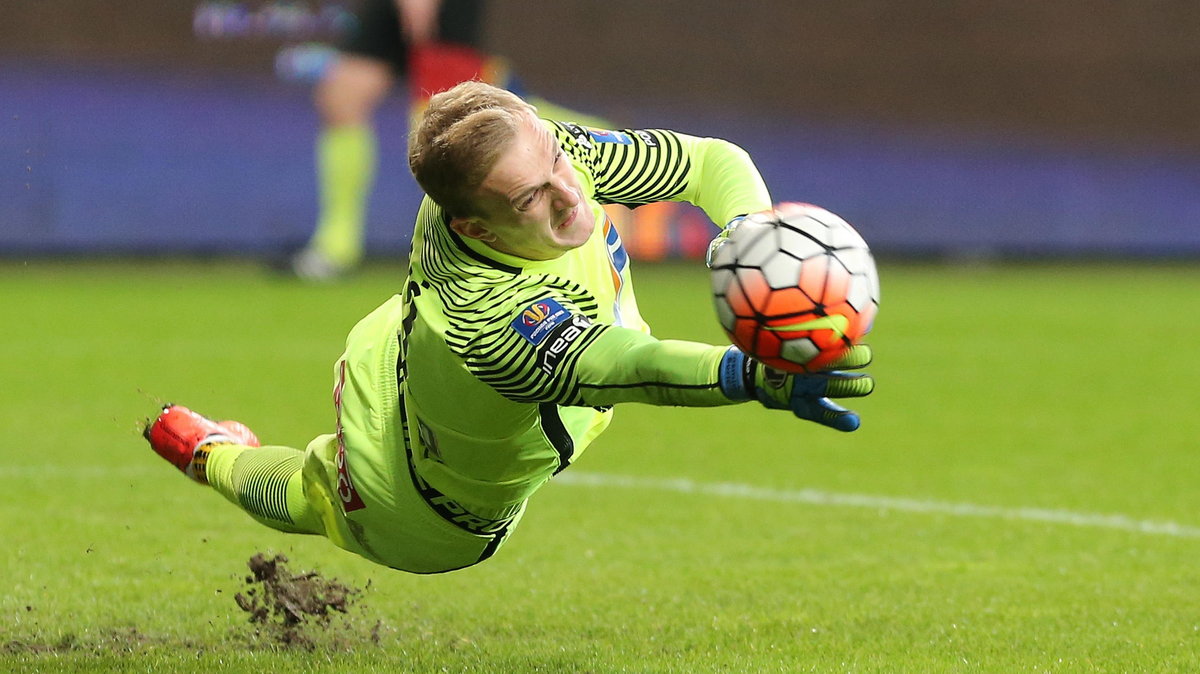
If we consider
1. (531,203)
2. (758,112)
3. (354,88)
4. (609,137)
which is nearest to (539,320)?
(531,203)

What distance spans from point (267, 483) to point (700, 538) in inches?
69.5

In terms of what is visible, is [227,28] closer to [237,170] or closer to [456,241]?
[237,170]

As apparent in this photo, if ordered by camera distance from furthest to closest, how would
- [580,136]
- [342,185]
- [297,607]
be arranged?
1. [342,185]
2. [297,607]
3. [580,136]

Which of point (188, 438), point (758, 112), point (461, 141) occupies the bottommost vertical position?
point (758, 112)

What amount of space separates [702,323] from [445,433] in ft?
28.7

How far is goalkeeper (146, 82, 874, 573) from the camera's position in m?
3.14

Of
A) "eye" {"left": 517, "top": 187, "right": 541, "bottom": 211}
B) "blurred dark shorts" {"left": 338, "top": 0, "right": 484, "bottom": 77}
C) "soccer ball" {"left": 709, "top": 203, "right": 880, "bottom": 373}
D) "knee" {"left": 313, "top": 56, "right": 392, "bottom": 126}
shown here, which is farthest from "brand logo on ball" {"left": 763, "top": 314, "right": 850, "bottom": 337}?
"knee" {"left": 313, "top": 56, "right": 392, "bottom": 126}

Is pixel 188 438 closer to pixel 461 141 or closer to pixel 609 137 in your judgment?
pixel 609 137

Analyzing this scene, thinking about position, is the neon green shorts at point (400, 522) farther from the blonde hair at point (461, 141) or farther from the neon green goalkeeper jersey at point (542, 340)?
the blonde hair at point (461, 141)

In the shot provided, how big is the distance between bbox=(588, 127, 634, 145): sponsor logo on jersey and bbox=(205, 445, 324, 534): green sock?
1256 millimetres

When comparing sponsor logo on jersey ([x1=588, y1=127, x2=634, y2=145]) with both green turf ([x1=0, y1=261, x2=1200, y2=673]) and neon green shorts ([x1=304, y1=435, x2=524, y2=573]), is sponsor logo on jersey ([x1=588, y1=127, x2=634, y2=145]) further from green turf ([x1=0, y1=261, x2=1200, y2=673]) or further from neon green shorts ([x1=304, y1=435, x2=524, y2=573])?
green turf ([x1=0, y1=261, x2=1200, y2=673])

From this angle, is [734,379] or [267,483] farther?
[267,483]

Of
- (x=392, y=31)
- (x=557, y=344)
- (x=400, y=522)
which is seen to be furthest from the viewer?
(x=392, y=31)

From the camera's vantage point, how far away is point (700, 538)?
19.0 feet
